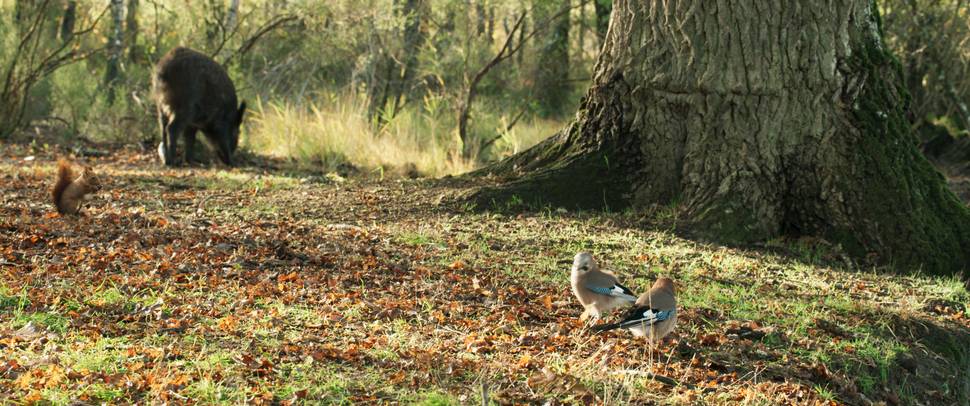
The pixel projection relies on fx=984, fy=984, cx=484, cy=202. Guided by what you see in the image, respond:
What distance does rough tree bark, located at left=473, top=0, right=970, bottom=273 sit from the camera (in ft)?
22.8

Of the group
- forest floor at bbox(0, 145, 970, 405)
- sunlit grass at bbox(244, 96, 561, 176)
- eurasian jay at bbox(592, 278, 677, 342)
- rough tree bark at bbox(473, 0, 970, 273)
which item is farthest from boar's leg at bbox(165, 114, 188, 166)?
eurasian jay at bbox(592, 278, 677, 342)

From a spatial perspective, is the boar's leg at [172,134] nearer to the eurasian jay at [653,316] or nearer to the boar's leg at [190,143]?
the boar's leg at [190,143]

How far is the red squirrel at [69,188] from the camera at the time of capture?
6879 millimetres

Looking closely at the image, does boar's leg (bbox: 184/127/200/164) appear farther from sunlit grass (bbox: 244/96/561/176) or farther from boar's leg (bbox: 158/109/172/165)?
sunlit grass (bbox: 244/96/561/176)

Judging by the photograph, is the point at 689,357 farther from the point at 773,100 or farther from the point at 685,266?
the point at 773,100

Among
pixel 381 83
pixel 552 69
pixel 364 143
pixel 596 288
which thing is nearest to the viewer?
pixel 596 288

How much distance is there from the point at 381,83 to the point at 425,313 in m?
12.2

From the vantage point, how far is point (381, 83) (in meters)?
17.1

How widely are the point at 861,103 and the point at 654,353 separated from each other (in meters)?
3.34

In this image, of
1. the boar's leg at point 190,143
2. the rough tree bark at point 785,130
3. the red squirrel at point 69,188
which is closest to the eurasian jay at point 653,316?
the rough tree bark at point 785,130

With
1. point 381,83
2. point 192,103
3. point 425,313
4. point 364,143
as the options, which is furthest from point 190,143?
point 425,313

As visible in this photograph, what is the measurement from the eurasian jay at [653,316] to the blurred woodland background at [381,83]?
6.65m

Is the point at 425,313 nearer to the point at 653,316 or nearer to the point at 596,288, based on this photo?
the point at 596,288

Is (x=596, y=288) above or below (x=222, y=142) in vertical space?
below
